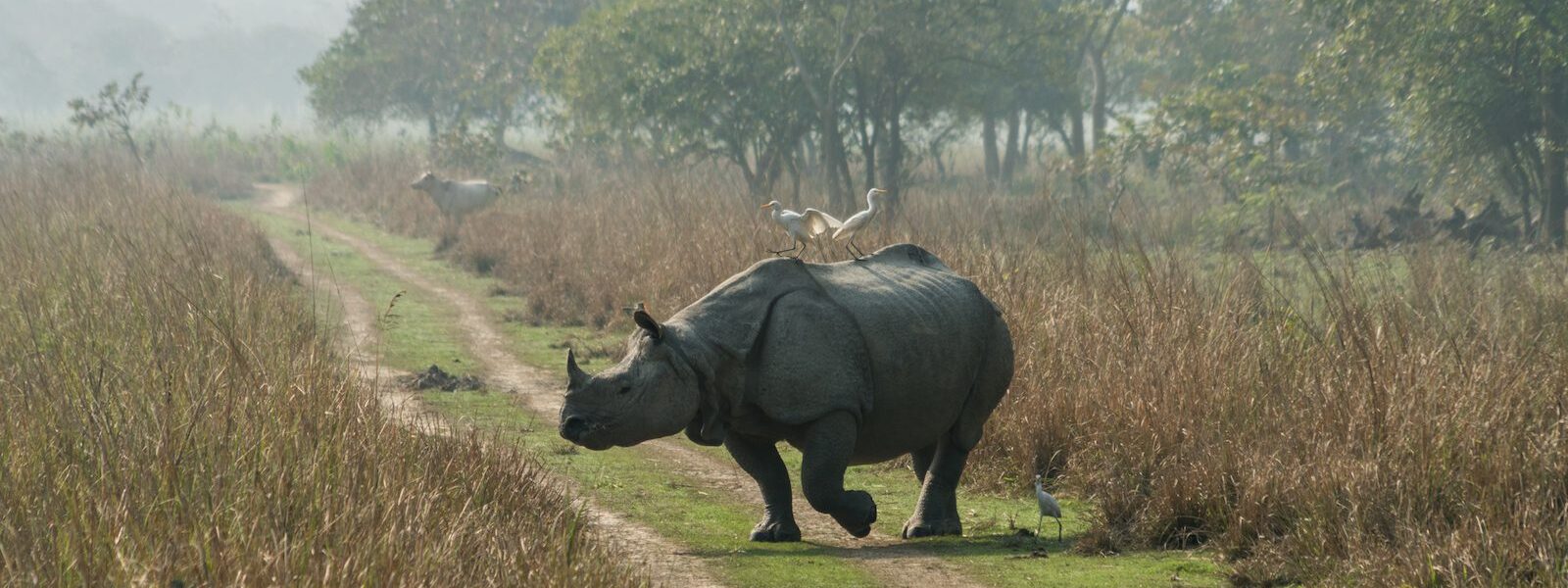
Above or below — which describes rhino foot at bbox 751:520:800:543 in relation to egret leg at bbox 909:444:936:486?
below

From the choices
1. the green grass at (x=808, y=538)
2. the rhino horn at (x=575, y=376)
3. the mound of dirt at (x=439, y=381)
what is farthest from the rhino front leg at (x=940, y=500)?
the mound of dirt at (x=439, y=381)

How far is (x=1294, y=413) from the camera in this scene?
776cm

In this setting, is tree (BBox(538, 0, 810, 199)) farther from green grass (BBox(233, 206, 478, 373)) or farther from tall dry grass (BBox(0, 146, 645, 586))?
tall dry grass (BBox(0, 146, 645, 586))

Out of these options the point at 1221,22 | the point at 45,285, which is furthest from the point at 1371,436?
the point at 1221,22

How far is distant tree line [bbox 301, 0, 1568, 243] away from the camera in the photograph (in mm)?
20250

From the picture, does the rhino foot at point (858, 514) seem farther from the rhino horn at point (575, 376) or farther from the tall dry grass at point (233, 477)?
the rhino horn at point (575, 376)

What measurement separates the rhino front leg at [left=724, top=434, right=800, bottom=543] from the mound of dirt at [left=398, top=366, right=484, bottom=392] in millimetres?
5506

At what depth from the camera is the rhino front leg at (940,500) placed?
793 centimetres

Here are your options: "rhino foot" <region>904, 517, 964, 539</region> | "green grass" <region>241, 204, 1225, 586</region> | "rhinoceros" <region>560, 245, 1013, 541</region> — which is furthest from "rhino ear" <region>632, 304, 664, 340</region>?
"rhino foot" <region>904, 517, 964, 539</region>

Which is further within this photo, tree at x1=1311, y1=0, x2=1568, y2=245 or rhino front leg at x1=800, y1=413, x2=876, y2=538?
tree at x1=1311, y1=0, x2=1568, y2=245

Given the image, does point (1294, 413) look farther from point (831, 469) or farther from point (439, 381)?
point (439, 381)

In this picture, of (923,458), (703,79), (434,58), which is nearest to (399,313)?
(923,458)

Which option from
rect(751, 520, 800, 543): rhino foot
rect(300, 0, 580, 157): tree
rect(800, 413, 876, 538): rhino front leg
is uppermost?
rect(300, 0, 580, 157): tree

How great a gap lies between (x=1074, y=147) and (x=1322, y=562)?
33570 millimetres
